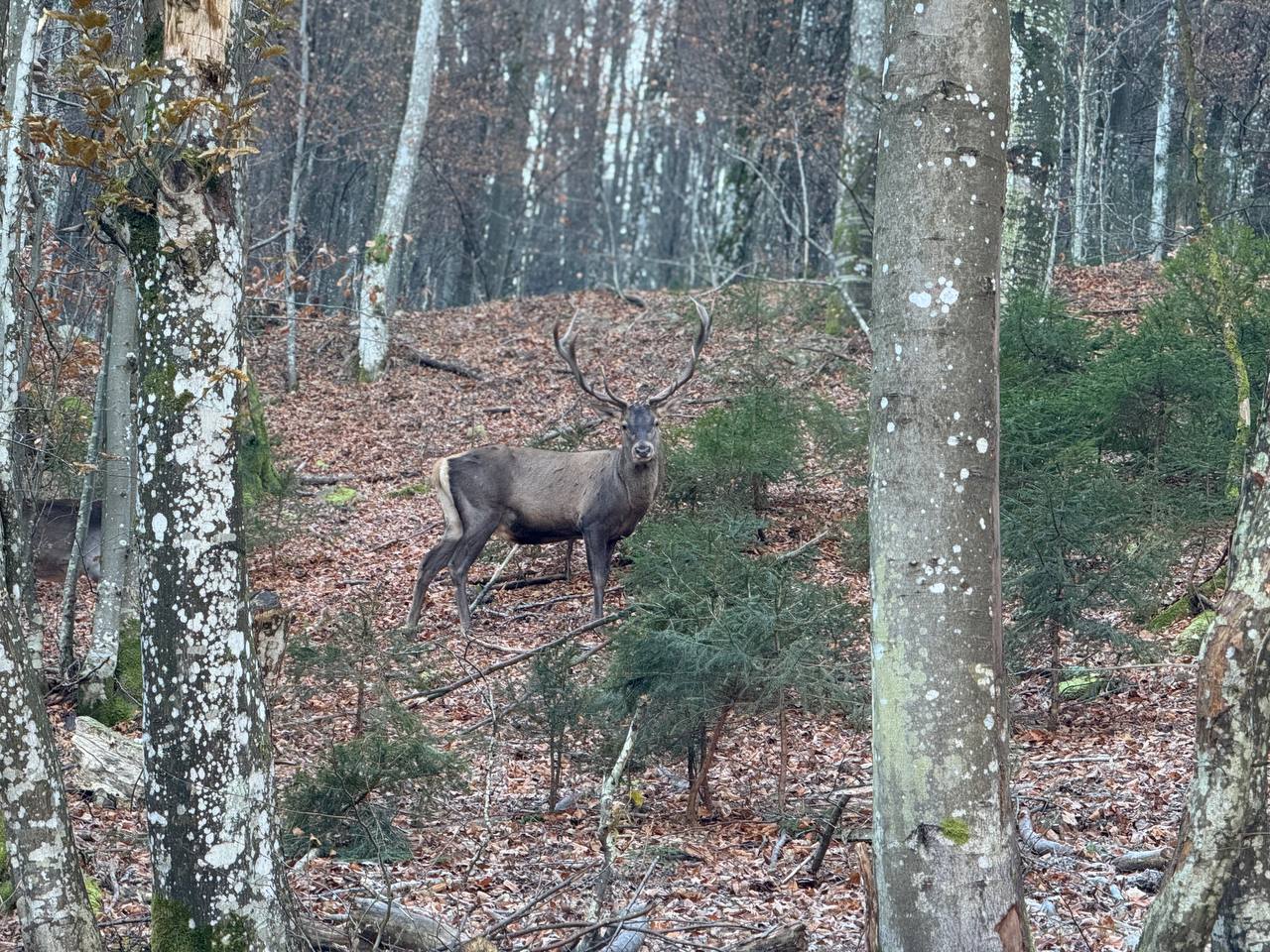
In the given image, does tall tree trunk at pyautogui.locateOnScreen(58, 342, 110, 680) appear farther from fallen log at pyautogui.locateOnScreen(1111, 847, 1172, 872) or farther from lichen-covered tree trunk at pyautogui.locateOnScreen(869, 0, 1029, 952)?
fallen log at pyautogui.locateOnScreen(1111, 847, 1172, 872)

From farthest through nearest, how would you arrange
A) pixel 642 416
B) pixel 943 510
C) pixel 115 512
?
pixel 642 416, pixel 115 512, pixel 943 510

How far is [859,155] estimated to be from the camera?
1906 cm

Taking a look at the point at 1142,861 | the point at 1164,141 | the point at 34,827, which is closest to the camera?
the point at 34,827

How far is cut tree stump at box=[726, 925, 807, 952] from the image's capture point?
15.6ft

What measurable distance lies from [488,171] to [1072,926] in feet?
95.3

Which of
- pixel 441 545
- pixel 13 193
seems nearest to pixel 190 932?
pixel 13 193

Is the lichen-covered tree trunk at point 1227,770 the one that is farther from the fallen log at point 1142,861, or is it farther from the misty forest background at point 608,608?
the fallen log at point 1142,861

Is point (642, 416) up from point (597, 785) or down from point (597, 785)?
up

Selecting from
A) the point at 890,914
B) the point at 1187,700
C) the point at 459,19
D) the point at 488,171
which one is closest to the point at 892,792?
the point at 890,914

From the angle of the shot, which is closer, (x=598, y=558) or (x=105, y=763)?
(x=105, y=763)

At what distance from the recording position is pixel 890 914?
3928mm

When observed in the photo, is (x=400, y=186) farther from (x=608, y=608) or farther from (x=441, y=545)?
(x=608, y=608)

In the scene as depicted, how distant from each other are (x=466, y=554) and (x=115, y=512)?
3255 mm

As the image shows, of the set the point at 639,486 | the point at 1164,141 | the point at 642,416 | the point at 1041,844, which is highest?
the point at 1164,141
